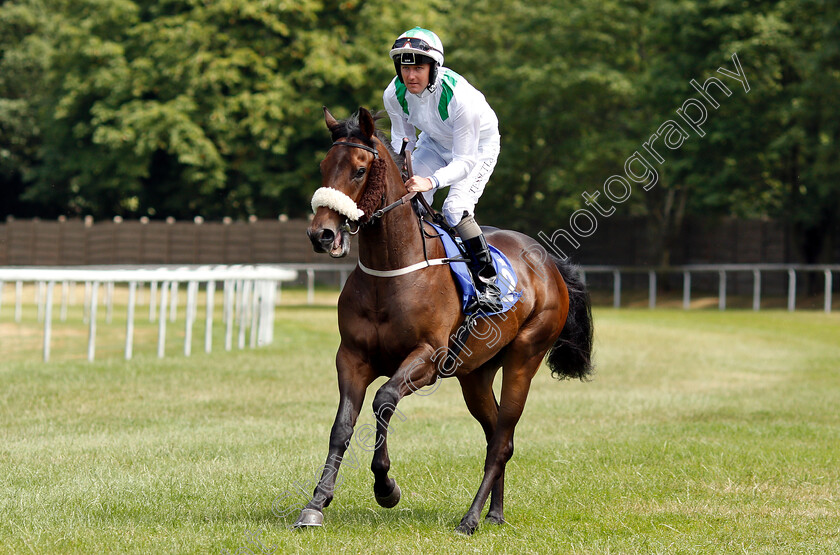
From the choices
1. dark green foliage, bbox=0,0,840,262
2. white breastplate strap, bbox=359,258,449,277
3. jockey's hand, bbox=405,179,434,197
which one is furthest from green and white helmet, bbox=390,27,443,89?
dark green foliage, bbox=0,0,840,262

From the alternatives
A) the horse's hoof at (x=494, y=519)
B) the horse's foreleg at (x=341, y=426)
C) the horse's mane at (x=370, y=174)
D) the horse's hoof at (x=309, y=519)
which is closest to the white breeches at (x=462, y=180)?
the horse's mane at (x=370, y=174)

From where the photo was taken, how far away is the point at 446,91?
565cm

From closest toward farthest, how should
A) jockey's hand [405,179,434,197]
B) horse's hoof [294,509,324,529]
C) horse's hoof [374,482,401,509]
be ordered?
horse's hoof [294,509,324,529], horse's hoof [374,482,401,509], jockey's hand [405,179,434,197]

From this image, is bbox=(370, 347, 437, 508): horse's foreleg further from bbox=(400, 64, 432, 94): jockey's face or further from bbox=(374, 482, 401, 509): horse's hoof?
bbox=(400, 64, 432, 94): jockey's face

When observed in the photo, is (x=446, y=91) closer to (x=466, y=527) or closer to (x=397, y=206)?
(x=397, y=206)

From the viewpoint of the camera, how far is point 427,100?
5.72m

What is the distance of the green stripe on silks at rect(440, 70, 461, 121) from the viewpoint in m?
5.64

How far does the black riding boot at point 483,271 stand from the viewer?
231 inches

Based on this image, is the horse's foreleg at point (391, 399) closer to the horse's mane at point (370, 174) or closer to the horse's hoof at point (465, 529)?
the horse's hoof at point (465, 529)

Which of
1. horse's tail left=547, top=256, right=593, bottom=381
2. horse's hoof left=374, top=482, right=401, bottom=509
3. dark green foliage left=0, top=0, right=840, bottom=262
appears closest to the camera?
horse's hoof left=374, top=482, right=401, bottom=509

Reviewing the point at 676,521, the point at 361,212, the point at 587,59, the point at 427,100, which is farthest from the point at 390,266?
the point at 587,59

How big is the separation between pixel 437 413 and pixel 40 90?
35.8 m

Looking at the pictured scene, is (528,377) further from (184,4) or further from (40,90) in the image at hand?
(40,90)

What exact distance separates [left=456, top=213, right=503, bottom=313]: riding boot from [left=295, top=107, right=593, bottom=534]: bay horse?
5.1 inches
